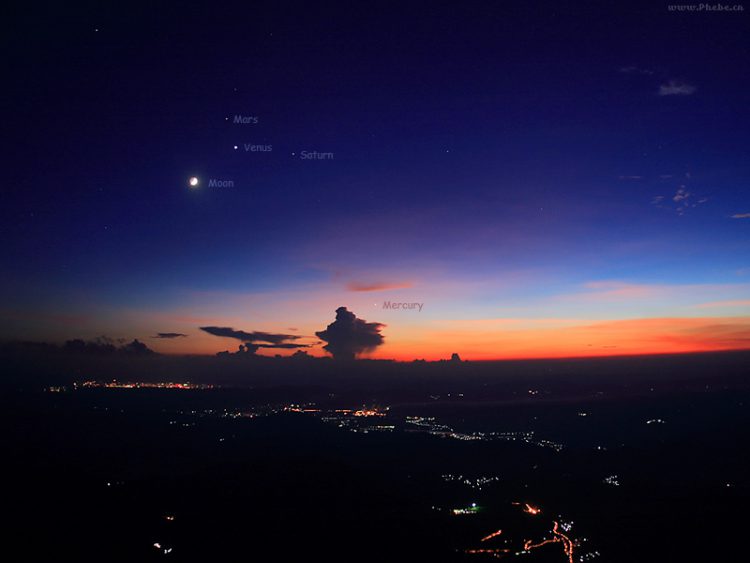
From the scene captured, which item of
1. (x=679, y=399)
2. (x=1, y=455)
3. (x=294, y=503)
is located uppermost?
(x=1, y=455)

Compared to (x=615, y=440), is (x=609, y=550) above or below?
above

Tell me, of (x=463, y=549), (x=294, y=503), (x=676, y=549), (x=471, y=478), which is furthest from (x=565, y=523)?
(x=294, y=503)

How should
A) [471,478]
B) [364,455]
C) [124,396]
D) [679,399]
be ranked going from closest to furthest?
[471,478], [364,455], [124,396], [679,399]

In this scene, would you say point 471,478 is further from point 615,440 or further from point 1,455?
point 1,455

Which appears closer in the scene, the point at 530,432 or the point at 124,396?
the point at 530,432

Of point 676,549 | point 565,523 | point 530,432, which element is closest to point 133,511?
point 565,523

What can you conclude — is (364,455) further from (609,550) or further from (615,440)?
(615,440)

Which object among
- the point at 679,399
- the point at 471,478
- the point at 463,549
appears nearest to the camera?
the point at 463,549
